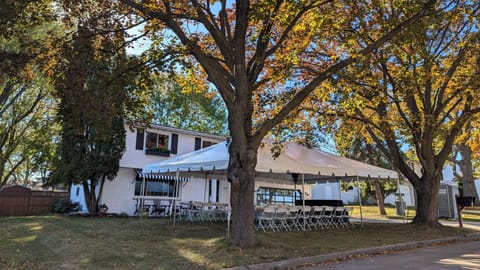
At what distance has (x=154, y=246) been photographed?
30.8 ft

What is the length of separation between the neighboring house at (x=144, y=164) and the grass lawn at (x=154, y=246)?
801 centimetres

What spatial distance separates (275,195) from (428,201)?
12.5m

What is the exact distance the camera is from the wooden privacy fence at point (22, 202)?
70.4ft

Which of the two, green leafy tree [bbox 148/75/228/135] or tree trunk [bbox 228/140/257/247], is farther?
Answer: green leafy tree [bbox 148/75/228/135]

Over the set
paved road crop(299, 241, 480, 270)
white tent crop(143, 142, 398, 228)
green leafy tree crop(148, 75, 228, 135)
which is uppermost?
green leafy tree crop(148, 75, 228, 135)

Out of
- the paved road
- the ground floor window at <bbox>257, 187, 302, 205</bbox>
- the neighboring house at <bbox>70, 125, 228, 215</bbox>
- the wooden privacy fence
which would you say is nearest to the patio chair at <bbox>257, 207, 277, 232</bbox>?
the paved road

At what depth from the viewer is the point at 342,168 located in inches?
577

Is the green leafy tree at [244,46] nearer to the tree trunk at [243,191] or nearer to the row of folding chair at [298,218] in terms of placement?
the tree trunk at [243,191]

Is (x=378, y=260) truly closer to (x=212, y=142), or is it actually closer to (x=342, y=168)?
(x=342, y=168)

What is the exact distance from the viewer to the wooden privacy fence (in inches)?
845

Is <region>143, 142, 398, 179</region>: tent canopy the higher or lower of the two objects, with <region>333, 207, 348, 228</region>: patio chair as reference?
higher

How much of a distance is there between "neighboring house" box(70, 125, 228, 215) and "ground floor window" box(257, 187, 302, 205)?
3.16 m

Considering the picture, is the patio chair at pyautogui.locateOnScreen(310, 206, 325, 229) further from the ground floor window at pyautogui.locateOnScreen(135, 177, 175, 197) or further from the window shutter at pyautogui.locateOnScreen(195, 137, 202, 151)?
the window shutter at pyautogui.locateOnScreen(195, 137, 202, 151)

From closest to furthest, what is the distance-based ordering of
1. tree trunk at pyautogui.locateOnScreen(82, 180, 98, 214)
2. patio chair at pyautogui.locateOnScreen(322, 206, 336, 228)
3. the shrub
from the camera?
patio chair at pyautogui.locateOnScreen(322, 206, 336, 228) → tree trunk at pyautogui.locateOnScreen(82, 180, 98, 214) → the shrub
